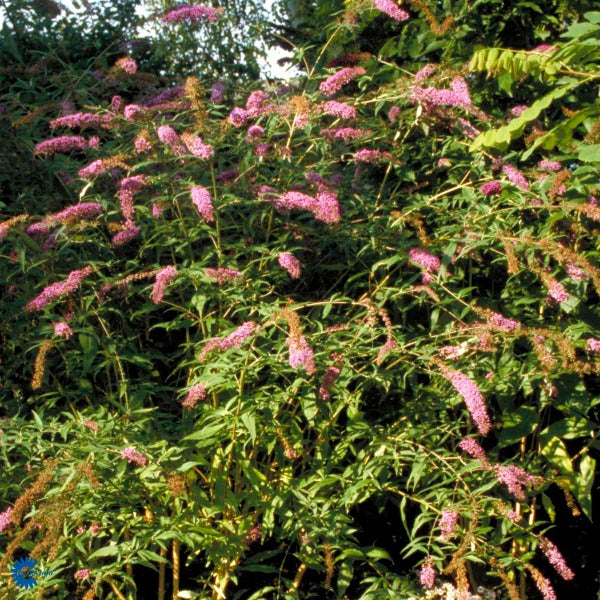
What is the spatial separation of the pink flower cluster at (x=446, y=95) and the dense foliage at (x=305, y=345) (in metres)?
0.01

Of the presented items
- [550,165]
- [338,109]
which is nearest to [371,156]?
[338,109]

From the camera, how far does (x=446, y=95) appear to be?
3.62 metres

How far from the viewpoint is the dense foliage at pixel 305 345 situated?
2.98m

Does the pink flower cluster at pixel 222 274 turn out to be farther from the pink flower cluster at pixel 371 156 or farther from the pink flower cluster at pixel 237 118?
the pink flower cluster at pixel 371 156

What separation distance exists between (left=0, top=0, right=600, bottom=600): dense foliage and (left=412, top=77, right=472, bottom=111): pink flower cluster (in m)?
0.01

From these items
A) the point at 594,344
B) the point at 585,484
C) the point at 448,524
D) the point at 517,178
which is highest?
the point at 517,178

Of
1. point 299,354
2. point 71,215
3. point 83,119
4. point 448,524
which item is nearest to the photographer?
point 299,354

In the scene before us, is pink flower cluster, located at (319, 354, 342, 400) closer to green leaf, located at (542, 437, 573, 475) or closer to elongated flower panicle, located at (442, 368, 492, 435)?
elongated flower panicle, located at (442, 368, 492, 435)

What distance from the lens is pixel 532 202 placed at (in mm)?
3588

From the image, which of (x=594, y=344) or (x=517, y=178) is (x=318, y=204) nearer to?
(x=517, y=178)

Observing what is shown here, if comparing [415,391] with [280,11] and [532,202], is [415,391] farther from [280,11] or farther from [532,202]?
[280,11]

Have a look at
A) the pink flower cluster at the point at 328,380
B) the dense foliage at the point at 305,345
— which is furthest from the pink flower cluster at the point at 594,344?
the pink flower cluster at the point at 328,380

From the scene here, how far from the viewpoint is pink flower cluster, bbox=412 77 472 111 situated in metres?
3.62

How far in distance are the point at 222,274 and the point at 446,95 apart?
4.11 feet
